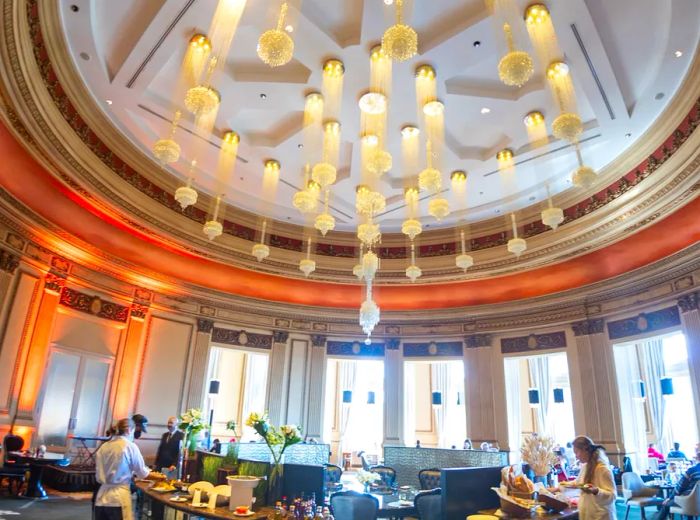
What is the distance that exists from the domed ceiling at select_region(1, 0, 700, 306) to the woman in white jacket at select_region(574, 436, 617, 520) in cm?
416

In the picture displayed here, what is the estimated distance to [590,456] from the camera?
12.3 ft

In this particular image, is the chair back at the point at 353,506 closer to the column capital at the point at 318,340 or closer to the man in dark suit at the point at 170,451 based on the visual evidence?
the man in dark suit at the point at 170,451

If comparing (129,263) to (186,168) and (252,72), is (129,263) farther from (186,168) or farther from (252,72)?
(252,72)

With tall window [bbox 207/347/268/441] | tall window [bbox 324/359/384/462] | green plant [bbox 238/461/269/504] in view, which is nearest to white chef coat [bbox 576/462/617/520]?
green plant [bbox 238/461/269/504]

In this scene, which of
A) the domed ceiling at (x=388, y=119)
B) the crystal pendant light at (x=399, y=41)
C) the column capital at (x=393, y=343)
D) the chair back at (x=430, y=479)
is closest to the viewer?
the crystal pendant light at (x=399, y=41)

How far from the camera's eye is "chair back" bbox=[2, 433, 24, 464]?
683 cm

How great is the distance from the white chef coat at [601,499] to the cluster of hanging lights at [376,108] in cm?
314

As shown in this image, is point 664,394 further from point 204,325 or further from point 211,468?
point 211,468

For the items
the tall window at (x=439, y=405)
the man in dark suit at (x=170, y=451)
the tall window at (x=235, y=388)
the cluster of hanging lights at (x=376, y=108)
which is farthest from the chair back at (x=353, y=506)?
the tall window at (x=439, y=405)

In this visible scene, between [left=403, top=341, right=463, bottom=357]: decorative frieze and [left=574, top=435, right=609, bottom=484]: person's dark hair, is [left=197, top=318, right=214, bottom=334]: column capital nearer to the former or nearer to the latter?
[left=403, top=341, right=463, bottom=357]: decorative frieze

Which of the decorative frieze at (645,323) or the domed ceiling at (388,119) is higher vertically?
the domed ceiling at (388,119)

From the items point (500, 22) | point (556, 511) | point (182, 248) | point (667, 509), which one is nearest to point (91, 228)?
point (182, 248)

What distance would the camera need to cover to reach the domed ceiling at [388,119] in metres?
A: 5.84

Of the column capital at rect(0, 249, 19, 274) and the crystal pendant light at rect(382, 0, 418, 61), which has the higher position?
the crystal pendant light at rect(382, 0, 418, 61)
